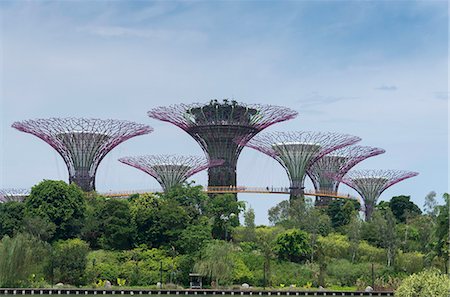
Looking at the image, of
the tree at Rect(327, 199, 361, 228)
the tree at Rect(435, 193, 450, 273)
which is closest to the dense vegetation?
the tree at Rect(435, 193, 450, 273)

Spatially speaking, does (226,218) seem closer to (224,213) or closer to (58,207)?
(224,213)

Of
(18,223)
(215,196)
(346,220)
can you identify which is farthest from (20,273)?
(346,220)

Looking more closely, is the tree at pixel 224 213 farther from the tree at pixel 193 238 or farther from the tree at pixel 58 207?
the tree at pixel 58 207

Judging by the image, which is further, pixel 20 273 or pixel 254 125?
pixel 254 125

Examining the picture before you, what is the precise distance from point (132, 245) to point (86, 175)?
55.0 feet

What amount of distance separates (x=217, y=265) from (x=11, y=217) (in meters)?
17.0

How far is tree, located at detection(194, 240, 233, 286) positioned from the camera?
137ft

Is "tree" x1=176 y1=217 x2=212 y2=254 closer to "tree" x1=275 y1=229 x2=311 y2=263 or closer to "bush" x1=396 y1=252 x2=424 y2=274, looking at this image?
"tree" x1=275 y1=229 x2=311 y2=263

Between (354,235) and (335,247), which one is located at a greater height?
(354,235)

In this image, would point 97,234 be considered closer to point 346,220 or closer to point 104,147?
point 104,147

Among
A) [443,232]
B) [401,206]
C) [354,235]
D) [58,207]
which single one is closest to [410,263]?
[354,235]

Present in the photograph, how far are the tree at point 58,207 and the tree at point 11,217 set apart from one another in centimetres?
80

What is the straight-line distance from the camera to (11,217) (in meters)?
50.1

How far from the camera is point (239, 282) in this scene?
1702 inches
